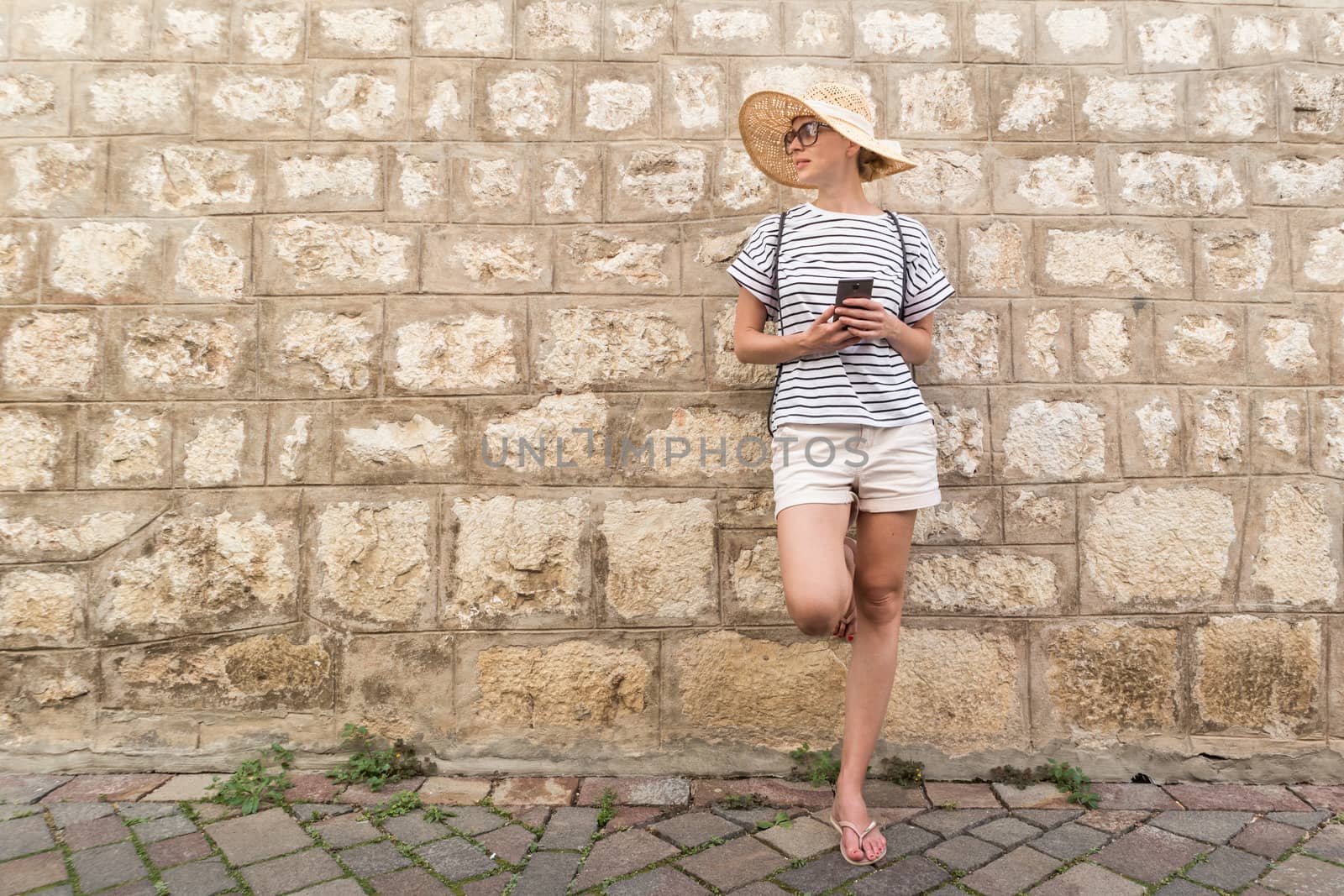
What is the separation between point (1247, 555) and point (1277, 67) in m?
1.81

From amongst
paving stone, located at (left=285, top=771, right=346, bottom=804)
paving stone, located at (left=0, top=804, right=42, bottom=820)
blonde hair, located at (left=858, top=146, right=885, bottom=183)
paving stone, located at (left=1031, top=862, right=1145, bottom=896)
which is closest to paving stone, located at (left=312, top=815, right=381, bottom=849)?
paving stone, located at (left=285, top=771, right=346, bottom=804)

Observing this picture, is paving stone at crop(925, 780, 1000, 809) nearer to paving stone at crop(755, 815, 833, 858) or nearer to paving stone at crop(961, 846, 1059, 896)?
paving stone at crop(961, 846, 1059, 896)

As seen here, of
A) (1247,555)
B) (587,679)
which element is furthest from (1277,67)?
(587,679)

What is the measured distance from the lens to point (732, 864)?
213 centimetres

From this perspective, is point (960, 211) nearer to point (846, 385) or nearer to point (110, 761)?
point (846, 385)

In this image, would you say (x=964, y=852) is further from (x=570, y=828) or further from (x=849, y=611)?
(x=570, y=828)

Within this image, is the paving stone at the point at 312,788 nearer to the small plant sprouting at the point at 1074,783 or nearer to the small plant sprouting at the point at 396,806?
the small plant sprouting at the point at 396,806

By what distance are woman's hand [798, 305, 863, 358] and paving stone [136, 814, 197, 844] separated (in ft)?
7.66

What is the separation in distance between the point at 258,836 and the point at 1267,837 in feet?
9.95

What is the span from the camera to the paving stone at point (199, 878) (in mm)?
1992

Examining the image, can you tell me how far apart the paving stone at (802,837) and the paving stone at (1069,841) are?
596 mm

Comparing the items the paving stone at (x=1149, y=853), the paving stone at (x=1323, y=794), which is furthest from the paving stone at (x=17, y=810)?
the paving stone at (x=1323, y=794)

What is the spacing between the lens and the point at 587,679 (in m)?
2.73

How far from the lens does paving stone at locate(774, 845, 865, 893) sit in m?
2.03
